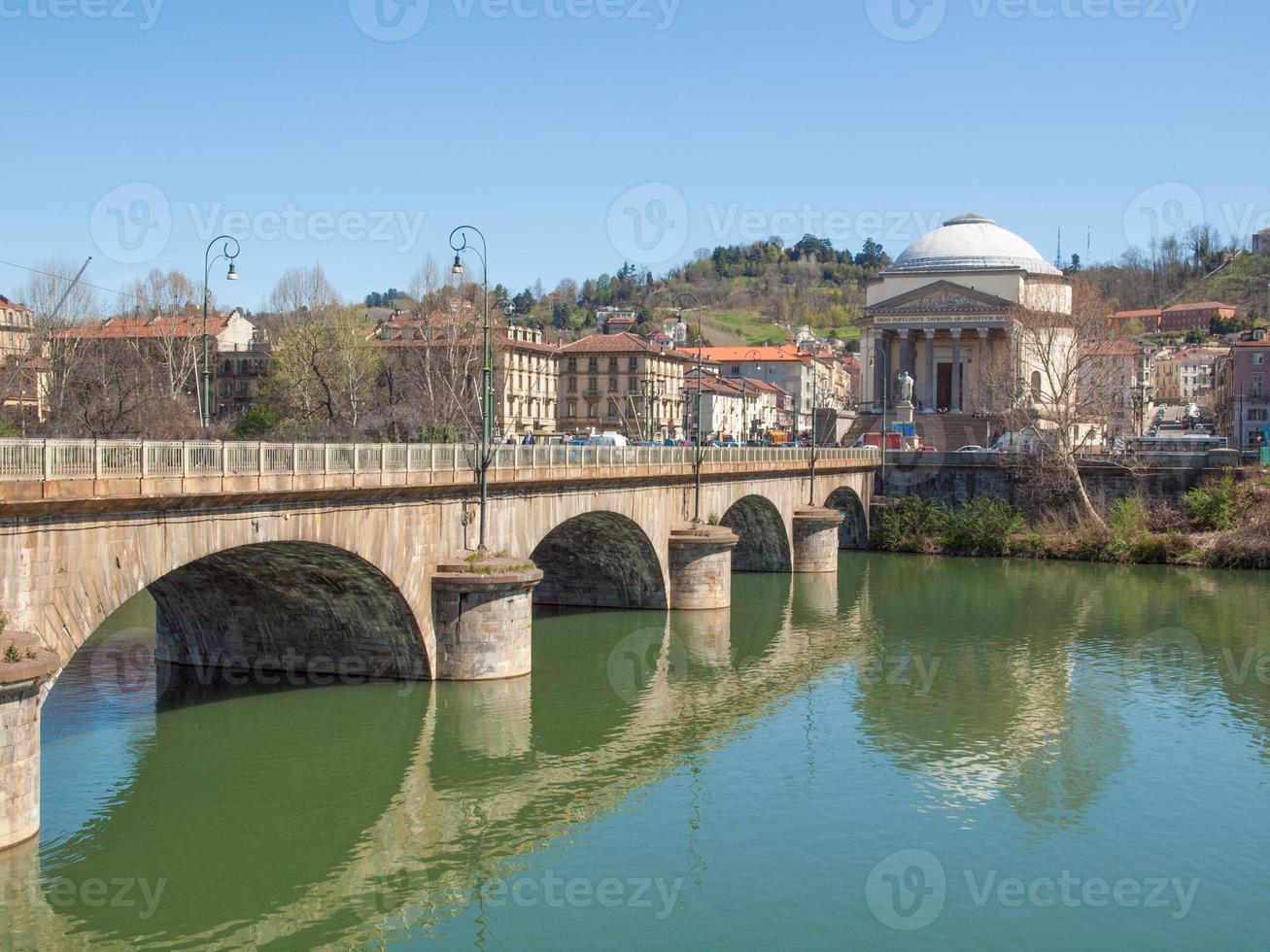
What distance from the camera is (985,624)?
43.4m

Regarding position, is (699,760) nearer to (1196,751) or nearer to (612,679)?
(612,679)

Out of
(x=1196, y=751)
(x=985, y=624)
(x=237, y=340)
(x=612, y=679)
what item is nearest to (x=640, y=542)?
(x=612, y=679)

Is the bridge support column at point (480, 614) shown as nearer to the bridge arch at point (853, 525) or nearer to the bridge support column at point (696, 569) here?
the bridge support column at point (696, 569)

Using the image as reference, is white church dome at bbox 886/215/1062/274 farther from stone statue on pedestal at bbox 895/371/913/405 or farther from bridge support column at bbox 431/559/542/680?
bridge support column at bbox 431/559/542/680

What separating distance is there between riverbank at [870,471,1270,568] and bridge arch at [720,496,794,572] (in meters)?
13.6

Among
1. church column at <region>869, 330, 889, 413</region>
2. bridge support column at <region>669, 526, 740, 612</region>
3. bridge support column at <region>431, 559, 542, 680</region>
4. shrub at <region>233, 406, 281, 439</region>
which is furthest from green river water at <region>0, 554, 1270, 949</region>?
church column at <region>869, 330, 889, 413</region>

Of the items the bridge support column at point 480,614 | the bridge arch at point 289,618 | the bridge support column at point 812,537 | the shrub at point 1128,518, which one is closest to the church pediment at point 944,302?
the shrub at point 1128,518

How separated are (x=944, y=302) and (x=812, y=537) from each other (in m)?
52.0

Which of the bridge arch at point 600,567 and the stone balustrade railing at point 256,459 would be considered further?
the bridge arch at point 600,567

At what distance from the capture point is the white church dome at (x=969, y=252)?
4146 inches

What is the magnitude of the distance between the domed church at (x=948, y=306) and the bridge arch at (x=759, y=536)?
45611 millimetres

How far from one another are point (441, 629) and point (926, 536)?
4326 centimetres

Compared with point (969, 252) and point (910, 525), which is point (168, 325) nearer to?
point (910, 525)

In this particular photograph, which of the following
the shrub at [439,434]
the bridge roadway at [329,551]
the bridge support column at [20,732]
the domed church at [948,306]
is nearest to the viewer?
the bridge support column at [20,732]
